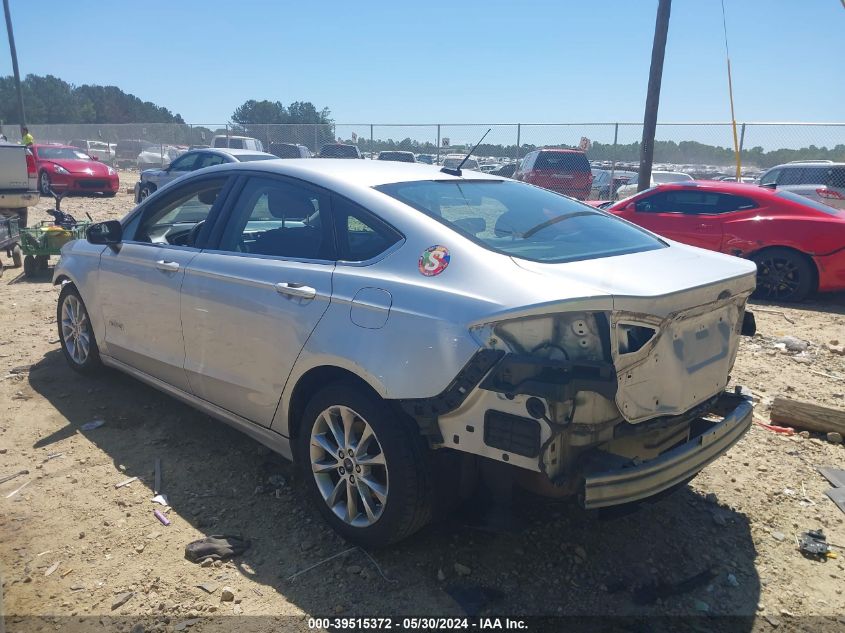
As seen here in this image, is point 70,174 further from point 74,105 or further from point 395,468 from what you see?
point 74,105

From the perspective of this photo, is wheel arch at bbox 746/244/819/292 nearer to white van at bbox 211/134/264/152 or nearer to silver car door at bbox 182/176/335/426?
silver car door at bbox 182/176/335/426

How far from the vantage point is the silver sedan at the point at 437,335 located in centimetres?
240

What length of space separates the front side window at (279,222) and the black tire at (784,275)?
694 centimetres

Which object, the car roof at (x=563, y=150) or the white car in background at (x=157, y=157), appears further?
the white car in background at (x=157, y=157)

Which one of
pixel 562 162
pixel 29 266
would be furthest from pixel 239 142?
pixel 29 266

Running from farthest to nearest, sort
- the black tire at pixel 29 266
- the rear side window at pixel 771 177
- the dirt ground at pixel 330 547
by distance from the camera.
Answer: the rear side window at pixel 771 177
the black tire at pixel 29 266
the dirt ground at pixel 330 547

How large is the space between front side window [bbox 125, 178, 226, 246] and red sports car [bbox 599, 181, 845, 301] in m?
6.69

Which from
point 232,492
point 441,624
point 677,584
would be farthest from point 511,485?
point 232,492

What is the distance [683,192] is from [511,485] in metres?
7.61

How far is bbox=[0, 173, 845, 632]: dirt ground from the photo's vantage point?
106 inches

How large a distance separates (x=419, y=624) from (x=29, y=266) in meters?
8.59

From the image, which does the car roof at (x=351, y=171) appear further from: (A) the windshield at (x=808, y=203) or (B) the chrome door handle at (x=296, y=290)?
(A) the windshield at (x=808, y=203)

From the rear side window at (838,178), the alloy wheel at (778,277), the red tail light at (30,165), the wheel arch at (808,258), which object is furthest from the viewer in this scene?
the rear side window at (838,178)

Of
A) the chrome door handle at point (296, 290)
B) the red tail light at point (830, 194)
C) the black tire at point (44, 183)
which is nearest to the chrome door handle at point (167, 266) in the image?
the chrome door handle at point (296, 290)
